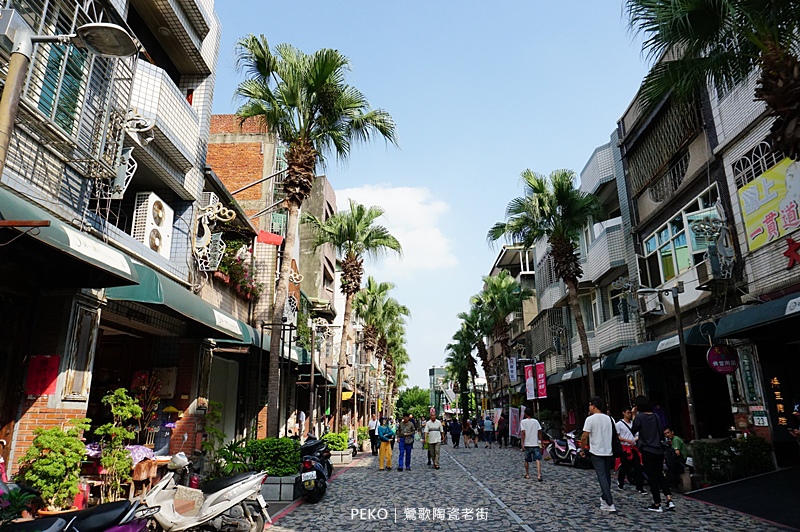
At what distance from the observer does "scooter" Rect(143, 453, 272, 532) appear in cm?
638

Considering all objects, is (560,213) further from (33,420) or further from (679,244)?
(33,420)

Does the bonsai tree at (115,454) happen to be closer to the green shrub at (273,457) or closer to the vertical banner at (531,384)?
the green shrub at (273,457)

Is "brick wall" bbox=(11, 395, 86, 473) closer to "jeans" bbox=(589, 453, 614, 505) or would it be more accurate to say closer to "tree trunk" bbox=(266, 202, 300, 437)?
"tree trunk" bbox=(266, 202, 300, 437)

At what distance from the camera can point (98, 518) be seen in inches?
191

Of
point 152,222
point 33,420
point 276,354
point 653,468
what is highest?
point 152,222

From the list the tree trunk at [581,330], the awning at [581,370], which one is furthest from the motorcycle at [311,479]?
the awning at [581,370]

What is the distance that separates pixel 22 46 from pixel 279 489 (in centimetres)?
898

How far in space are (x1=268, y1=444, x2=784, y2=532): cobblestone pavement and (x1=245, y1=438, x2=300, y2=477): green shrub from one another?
954mm

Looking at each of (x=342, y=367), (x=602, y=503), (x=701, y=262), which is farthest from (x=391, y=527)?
(x=342, y=367)

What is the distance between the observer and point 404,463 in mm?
18672

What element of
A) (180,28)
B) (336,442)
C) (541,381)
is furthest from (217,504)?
(541,381)

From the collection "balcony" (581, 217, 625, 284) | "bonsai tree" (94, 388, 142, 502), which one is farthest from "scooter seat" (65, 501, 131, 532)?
"balcony" (581, 217, 625, 284)

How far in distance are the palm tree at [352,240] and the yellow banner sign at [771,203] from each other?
49.5 feet

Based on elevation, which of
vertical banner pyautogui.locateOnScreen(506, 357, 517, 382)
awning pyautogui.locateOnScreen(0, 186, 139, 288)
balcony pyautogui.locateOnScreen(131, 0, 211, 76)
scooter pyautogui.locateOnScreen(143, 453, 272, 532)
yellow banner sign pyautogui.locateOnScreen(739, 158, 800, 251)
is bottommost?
scooter pyautogui.locateOnScreen(143, 453, 272, 532)
